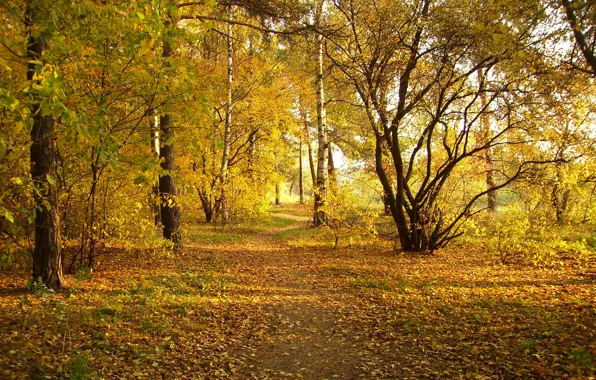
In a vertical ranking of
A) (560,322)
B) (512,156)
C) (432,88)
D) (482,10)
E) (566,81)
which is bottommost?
(560,322)

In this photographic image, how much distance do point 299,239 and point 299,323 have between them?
926 cm

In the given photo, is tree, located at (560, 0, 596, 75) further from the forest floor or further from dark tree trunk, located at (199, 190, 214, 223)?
dark tree trunk, located at (199, 190, 214, 223)

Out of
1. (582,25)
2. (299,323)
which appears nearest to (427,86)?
(582,25)

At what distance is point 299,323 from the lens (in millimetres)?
6660

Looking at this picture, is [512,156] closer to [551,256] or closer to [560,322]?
[551,256]

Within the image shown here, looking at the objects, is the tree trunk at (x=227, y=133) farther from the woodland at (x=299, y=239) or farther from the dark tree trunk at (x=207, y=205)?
the woodland at (x=299, y=239)

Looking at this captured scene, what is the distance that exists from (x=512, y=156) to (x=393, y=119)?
3622 millimetres

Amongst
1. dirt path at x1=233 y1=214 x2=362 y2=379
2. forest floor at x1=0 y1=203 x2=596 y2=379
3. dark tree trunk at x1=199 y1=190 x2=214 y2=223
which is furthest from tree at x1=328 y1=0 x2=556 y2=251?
dark tree trunk at x1=199 y1=190 x2=214 y2=223

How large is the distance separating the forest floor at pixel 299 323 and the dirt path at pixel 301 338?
23mm

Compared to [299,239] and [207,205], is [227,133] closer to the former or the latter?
[207,205]

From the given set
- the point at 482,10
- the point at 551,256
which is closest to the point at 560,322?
the point at 551,256

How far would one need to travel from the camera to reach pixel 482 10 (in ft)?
28.8

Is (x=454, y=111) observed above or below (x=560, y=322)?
above

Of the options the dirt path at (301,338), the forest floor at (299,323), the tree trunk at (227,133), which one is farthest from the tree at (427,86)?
the tree trunk at (227,133)
